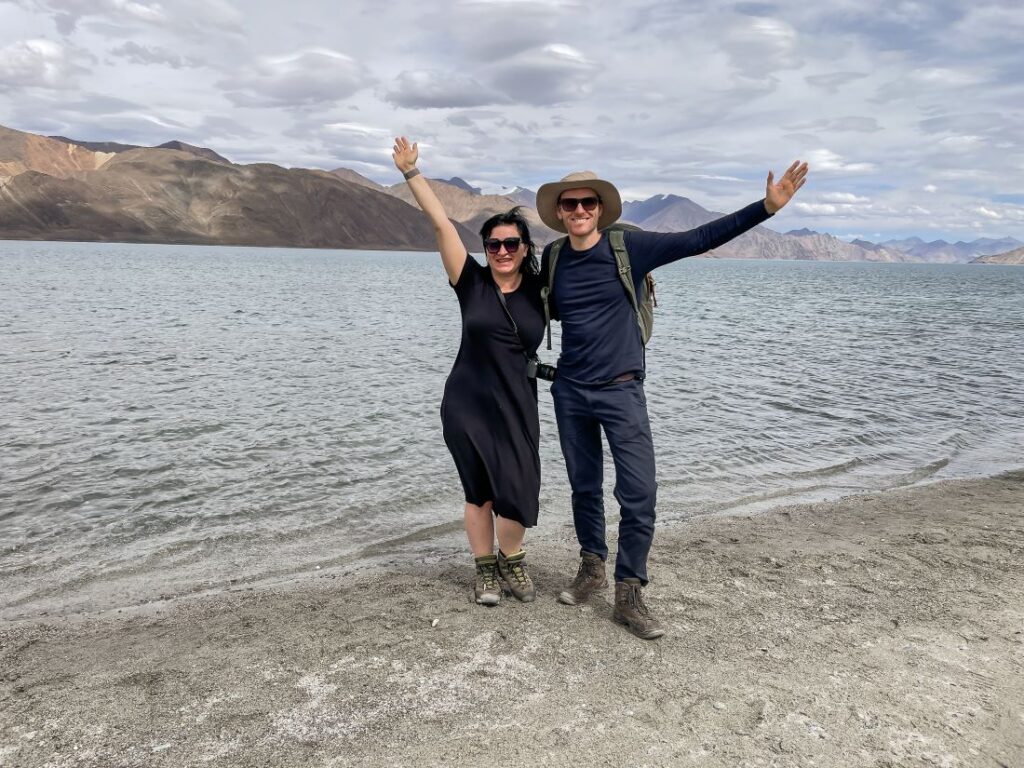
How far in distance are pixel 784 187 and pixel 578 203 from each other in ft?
3.90

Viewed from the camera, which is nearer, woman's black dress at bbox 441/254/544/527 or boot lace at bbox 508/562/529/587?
woman's black dress at bbox 441/254/544/527

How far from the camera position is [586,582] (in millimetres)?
5039

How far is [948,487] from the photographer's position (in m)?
9.27

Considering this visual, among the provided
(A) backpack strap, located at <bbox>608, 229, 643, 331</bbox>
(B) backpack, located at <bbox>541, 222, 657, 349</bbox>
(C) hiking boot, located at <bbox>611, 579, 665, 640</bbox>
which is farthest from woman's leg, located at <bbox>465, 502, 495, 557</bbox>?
(A) backpack strap, located at <bbox>608, 229, 643, 331</bbox>

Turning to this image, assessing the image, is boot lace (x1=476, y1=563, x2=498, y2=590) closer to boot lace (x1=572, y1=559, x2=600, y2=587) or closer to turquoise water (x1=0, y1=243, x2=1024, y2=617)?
boot lace (x1=572, y1=559, x2=600, y2=587)

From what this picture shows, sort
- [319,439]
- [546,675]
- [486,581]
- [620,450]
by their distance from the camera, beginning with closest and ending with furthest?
[546,675] → [620,450] → [486,581] → [319,439]

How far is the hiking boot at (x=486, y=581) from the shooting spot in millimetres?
5012

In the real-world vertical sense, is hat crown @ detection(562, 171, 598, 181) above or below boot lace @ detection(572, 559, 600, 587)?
above

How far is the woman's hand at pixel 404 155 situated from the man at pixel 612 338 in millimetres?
845

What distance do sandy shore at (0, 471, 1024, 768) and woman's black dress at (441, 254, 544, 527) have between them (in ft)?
3.04

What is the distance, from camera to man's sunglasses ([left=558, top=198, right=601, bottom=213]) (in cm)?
431

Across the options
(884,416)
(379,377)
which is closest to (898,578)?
(884,416)

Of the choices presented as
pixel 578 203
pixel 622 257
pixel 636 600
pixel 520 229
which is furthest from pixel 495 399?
pixel 636 600

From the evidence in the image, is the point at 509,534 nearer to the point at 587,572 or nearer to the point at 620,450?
the point at 587,572
